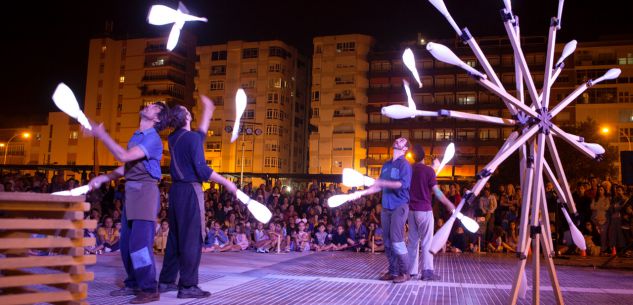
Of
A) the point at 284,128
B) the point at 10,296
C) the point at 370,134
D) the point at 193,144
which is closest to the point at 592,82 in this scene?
the point at 193,144

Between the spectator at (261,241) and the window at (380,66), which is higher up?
the window at (380,66)

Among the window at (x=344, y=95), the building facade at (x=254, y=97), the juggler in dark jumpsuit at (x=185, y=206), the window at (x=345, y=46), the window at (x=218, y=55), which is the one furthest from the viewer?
the window at (x=218, y=55)

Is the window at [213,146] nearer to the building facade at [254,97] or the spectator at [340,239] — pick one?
the building facade at [254,97]

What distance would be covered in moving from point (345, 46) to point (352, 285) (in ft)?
226

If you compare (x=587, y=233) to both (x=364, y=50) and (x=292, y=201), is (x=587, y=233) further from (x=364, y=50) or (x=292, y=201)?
(x=364, y=50)

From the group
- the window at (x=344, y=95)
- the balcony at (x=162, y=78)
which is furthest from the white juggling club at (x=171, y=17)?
the balcony at (x=162, y=78)

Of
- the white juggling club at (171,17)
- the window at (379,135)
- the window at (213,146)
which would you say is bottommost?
the white juggling club at (171,17)

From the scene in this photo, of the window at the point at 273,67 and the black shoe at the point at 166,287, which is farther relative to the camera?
the window at the point at 273,67

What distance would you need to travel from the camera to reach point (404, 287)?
7.39 metres

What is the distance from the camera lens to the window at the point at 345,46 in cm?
7419

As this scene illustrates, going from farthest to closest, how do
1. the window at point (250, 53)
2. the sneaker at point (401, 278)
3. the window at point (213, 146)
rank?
the window at point (250, 53) < the window at point (213, 146) < the sneaker at point (401, 278)

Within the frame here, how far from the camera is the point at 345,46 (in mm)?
74625

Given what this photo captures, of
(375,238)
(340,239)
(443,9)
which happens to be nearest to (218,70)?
(340,239)

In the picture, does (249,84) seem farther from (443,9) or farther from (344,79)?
(443,9)
